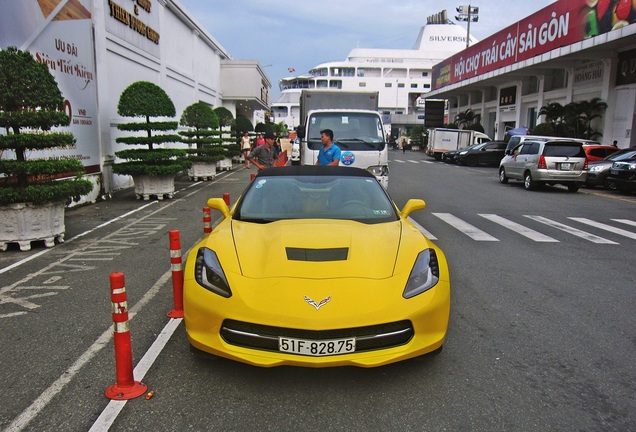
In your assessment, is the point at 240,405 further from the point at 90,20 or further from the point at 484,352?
the point at 90,20

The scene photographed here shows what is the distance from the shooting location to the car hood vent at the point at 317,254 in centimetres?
374

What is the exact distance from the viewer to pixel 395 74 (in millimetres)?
92188

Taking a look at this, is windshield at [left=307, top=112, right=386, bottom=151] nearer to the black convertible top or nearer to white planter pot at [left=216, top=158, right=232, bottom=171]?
the black convertible top

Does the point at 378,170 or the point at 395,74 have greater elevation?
the point at 395,74

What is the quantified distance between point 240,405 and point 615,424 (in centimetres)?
240

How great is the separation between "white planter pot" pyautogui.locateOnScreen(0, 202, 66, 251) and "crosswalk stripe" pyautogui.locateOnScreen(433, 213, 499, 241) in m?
7.26

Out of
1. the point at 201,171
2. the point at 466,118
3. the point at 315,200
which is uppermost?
the point at 466,118

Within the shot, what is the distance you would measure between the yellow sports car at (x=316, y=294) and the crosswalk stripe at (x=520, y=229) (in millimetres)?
5740

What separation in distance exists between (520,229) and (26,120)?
29.8 ft

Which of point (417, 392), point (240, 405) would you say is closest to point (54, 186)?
point (240, 405)

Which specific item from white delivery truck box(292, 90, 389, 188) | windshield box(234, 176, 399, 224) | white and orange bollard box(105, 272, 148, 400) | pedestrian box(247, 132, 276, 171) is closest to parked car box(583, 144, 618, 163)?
white delivery truck box(292, 90, 389, 188)

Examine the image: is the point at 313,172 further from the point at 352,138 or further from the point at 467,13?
the point at 467,13

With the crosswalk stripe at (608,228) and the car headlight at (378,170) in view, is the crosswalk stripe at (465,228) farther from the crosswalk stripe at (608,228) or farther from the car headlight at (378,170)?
the crosswalk stripe at (608,228)

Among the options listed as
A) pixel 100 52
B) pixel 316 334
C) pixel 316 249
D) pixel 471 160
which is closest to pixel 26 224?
pixel 316 249
